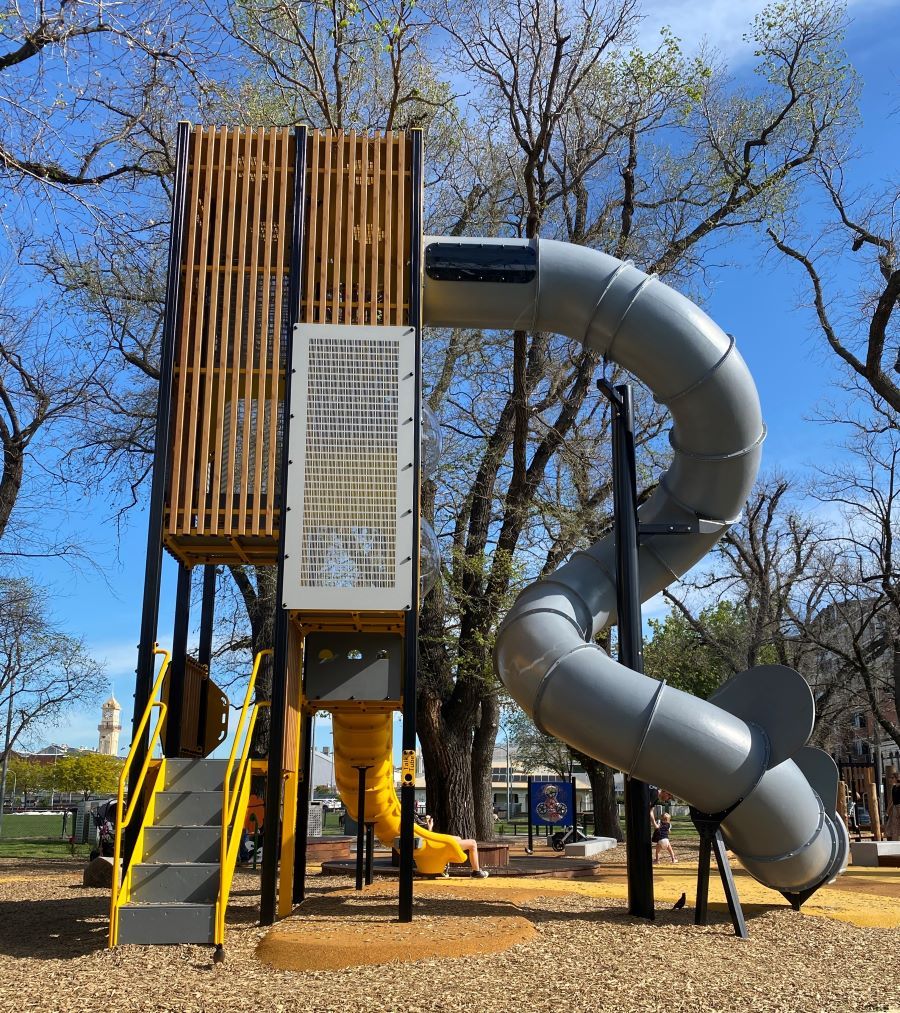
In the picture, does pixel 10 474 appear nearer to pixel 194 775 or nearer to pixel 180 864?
pixel 194 775

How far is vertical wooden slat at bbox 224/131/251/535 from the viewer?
907 cm

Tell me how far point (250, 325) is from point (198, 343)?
52cm

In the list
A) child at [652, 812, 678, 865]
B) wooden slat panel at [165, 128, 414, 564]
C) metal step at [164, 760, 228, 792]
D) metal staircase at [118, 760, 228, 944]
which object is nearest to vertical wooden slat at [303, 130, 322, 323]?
wooden slat panel at [165, 128, 414, 564]

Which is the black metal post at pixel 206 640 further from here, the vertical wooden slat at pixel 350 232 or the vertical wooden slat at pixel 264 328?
the vertical wooden slat at pixel 350 232

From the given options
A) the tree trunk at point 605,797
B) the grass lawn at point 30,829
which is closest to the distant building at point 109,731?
the grass lawn at point 30,829

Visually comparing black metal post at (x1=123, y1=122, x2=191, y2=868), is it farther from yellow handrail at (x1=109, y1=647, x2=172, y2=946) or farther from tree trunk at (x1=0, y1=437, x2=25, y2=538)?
tree trunk at (x1=0, y1=437, x2=25, y2=538)

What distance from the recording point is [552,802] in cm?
2580

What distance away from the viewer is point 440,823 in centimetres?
1817

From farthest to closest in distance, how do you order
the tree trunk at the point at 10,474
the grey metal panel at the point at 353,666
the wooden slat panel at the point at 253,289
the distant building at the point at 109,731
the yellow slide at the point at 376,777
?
the distant building at the point at 109,731
the tree trunk at the point at 10,474
the yellow slide at the point at 376,777
the grey metal panel at the point at 353,666
the wooden slat panel at the point at 253,289

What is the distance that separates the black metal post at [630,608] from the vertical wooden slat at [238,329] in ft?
11.9

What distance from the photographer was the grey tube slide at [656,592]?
28.1 feet

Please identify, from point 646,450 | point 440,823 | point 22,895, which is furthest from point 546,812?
point 22,895

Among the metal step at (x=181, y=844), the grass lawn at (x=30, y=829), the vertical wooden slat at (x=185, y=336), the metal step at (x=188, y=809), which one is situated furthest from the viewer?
the grass lawn at (x=30, y=829)

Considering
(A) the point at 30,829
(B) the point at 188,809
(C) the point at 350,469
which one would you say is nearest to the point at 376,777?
(B) the point at 188,809
